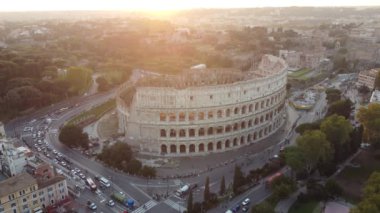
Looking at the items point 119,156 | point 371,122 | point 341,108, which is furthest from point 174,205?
point 341,108

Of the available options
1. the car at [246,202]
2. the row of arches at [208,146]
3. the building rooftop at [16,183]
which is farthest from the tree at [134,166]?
the car at [246,202]

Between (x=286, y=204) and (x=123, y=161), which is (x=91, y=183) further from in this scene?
(x=286, y=204)

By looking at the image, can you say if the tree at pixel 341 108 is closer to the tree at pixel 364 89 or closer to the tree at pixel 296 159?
the tree at pixel 364 89

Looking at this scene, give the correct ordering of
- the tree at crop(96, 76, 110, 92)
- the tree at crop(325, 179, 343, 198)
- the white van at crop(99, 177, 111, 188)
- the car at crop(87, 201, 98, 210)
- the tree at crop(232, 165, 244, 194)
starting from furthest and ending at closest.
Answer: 1. the tree at crop(96, 76, 110, 92)
2. the white van at crop(99, 177, 111, 188)
3. the tree at crop(232, 165, 244, 194)
4. the tree at crop(325, 179, 343, 198)
5. the car at crop(87, 201, 98, 210)

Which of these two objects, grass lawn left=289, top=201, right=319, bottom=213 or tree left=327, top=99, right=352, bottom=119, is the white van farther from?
tree left=327, top=99, right=352, bottom=119

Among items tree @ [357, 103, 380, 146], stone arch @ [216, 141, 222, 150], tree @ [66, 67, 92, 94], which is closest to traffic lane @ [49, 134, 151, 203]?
stone arch @ [216, 141, 222, 150]

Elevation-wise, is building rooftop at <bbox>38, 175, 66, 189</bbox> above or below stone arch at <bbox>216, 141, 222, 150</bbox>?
above
